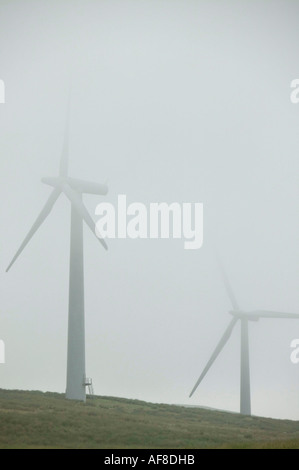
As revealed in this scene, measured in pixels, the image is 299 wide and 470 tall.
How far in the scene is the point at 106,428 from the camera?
56.2 m

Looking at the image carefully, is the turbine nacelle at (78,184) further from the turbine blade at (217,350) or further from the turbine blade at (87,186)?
the turbine blade at (217,350)

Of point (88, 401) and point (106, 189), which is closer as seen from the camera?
point (88, 401)

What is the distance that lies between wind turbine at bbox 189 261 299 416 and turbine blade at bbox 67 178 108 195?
24757mm

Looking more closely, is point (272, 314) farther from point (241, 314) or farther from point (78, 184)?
point (78, 184)

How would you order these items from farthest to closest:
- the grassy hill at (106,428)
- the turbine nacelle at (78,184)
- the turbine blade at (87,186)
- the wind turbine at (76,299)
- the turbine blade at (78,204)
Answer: the turbine blade at (87,186), the turbine nacelle at (78,184), the turbine blade at (78,204), the wind turbine at (76,299), the grassy hill at (106,428)

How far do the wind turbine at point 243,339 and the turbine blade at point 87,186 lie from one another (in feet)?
81.2

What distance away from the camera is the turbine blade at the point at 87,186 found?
8681 cm

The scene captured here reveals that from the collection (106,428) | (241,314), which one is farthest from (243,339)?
(106,428)

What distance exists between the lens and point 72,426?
56000 millimetres

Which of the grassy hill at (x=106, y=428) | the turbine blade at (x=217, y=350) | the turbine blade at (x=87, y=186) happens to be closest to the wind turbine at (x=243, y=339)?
the turbine blade at (x=217, y=350)

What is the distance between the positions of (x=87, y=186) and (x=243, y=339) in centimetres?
3598
